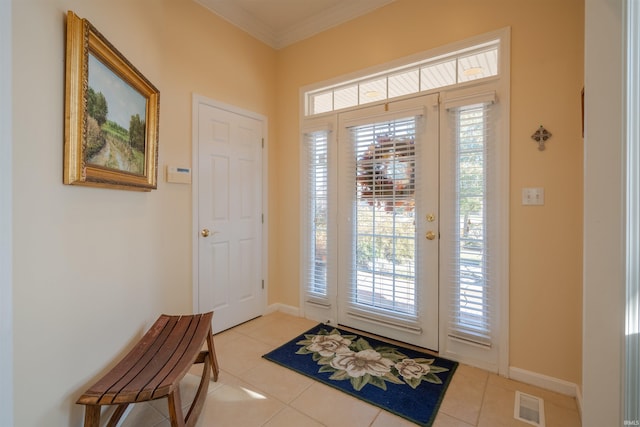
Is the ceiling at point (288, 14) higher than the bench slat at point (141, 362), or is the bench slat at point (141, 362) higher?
the ceiling at point (288, 14)

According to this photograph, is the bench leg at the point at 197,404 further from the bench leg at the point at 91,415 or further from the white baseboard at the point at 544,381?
the white baseboard at the point at 544,381

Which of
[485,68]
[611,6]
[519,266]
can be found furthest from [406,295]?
[611,6]

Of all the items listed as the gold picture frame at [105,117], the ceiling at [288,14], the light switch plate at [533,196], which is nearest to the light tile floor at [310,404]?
the light switch plate at [533,196]

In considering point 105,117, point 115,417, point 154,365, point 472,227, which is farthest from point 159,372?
point 472,227

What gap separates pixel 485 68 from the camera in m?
2.12

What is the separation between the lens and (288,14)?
2.80 metres

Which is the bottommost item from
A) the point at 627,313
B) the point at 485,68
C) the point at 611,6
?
the point at 627,313

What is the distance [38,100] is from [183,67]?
1.56m

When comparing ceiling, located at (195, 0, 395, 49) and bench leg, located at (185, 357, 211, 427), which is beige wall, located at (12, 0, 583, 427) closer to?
ceiling, located at (195, 0, 395, 49)

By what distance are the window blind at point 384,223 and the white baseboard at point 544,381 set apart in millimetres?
688

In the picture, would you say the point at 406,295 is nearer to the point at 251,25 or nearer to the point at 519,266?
the point at 519,266

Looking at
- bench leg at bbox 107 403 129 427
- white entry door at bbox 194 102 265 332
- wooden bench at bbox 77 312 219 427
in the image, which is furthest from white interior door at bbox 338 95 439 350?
bench leg at bbox 107 403 129 427

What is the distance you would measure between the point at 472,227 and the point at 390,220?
0.63m

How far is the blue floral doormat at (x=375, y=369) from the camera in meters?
1.76
